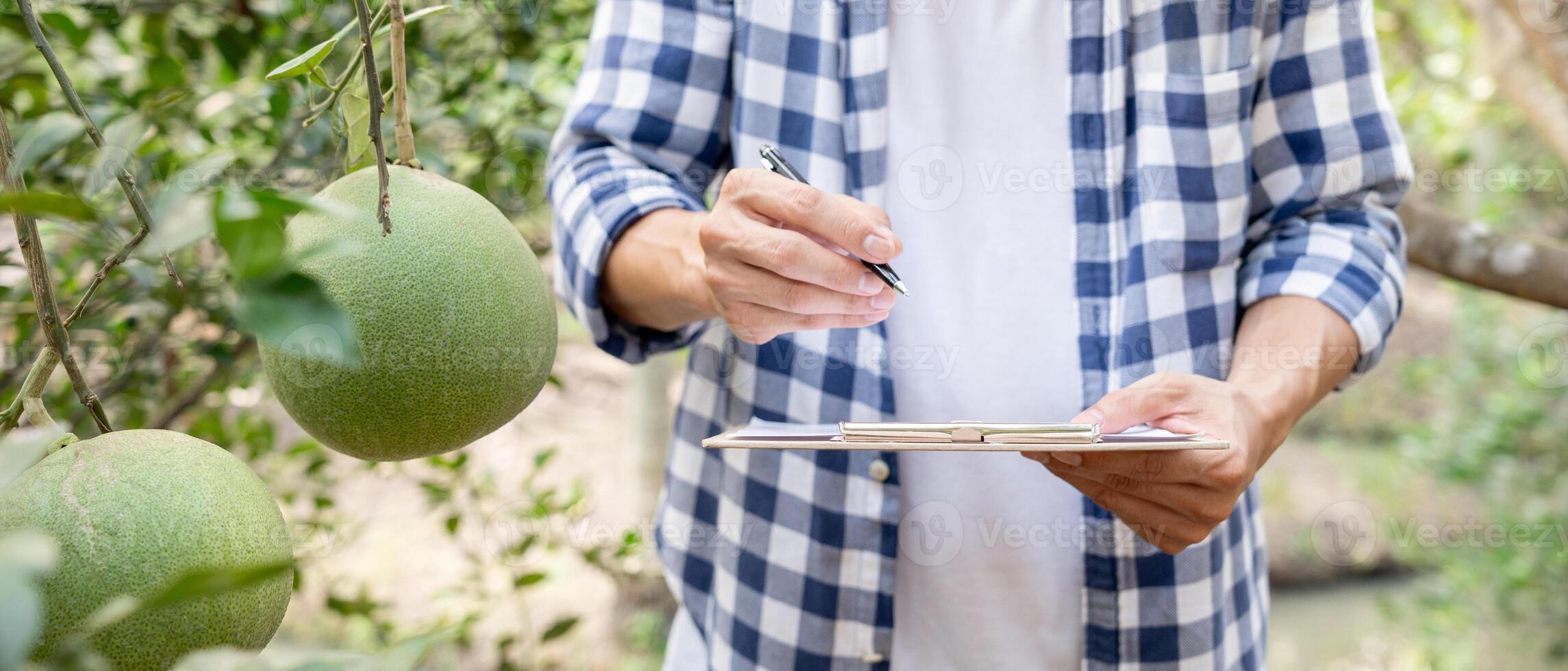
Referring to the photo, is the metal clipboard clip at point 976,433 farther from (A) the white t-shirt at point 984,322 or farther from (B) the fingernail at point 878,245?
(A) the white t-shirt at point 984,322

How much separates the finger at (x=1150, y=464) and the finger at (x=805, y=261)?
0.19m

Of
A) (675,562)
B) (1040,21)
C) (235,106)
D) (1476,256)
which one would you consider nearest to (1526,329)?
(1476,256)

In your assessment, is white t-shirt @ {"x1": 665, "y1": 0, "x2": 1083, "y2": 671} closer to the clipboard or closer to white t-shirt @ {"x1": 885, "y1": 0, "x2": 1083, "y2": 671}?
white t-shirt @ {"x1": 885, "y1": 0, "x2": 1083, "y2": 671}

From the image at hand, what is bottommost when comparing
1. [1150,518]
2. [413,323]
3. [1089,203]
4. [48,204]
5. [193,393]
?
[193,393]

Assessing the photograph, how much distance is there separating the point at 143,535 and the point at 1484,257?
142cm

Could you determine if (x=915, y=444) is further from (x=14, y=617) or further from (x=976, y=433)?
(x=14, y=617)

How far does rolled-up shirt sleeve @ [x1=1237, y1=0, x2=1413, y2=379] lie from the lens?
0.89m

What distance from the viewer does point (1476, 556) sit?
2.89 meters

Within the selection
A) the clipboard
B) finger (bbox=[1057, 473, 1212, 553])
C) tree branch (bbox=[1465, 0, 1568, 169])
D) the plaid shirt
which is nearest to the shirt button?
the plaid shirt

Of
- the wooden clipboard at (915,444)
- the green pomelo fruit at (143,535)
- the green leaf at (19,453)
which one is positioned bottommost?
the wooden clipboard at (915,444)

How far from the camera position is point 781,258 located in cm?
65

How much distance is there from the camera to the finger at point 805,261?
25.4 inches

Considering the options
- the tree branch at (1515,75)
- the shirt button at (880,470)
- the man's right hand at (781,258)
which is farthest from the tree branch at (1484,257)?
the man's right hand at (781,258)

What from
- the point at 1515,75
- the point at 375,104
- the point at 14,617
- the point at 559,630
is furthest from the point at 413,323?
the point at 1515,75
